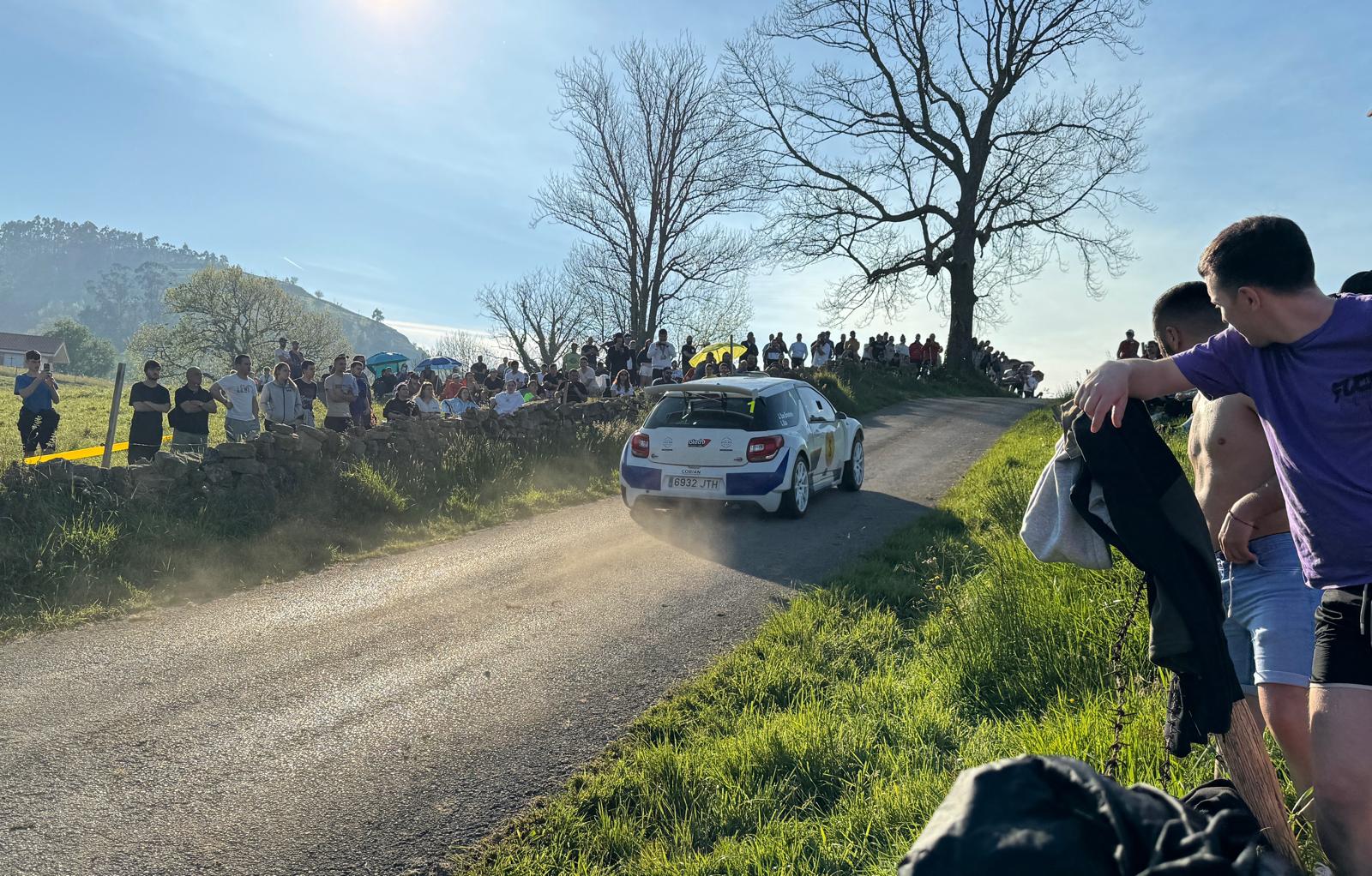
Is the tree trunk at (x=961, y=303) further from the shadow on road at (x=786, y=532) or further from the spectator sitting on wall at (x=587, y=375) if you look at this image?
the shadow on road at (x=786, y=532)

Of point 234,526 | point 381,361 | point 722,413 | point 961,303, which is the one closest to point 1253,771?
point 722,413

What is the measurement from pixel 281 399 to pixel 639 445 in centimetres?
619

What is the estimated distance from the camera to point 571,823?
11.1 ft

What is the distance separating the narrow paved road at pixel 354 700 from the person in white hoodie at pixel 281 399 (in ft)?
17.7

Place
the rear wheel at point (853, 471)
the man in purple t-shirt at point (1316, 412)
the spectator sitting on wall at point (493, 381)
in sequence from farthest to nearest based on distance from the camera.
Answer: the spectator sitting on wall at point (493, 381)
the rear wheel at point (853, 471)
the man in purple t-shirt at point (1316, 412)

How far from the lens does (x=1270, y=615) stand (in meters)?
2.44

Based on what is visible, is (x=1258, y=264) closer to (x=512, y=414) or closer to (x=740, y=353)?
(x=512, y=414)

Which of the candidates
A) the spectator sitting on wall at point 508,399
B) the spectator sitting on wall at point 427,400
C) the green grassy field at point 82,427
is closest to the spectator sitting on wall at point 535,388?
the spectator sitting on wall at point 508,399

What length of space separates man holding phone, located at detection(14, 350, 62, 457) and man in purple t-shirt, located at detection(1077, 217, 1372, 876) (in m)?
15.3

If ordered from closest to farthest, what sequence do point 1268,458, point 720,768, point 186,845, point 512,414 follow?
point 1268,458 → point 186,845 → point 720,768 → point 512,414

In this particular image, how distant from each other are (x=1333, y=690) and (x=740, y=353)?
23.8 meters

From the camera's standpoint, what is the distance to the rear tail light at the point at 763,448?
984cm

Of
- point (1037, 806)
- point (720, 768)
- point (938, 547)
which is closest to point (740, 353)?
point (938, 547)

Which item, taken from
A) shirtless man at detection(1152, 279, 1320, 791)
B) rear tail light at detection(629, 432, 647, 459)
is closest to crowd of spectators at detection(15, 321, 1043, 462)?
rear tail light at detection(629, 432, 647, 459)
